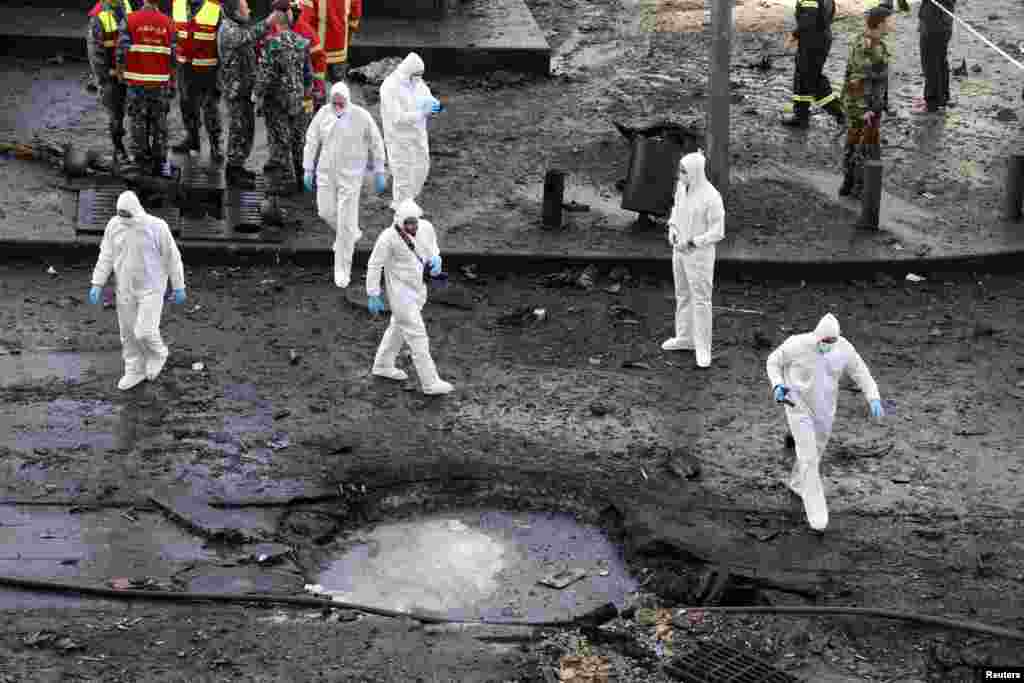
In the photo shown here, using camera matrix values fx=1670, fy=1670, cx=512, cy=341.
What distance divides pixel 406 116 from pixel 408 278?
137 inches

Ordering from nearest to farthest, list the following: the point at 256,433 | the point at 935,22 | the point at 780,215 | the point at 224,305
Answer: the point at 256,433 → the point at 224,305 → the point at 780,215 → the point at 935,22

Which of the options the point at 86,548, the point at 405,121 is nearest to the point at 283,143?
the point at 405,121

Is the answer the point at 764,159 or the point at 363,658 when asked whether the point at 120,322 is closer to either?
the point at 363,658

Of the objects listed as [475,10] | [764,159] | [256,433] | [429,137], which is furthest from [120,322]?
[475,10]

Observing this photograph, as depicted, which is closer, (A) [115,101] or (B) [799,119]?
(A) [115,101]

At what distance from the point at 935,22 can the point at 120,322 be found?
483 inches

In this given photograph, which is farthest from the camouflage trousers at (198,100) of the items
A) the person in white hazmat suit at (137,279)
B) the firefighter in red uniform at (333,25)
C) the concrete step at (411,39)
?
the person in white hazmat suit at (137,279)

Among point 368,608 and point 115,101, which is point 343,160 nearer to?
point 115,101

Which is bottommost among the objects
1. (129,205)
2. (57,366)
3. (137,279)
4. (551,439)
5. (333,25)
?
(551,439)

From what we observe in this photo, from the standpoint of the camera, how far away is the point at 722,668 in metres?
10.4

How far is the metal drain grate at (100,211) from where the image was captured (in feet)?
55.6

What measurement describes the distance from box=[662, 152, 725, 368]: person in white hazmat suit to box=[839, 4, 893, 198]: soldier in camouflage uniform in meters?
4.30

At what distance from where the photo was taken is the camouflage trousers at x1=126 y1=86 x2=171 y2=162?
17766 millimetres

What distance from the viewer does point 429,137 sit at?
20219 millimetres
